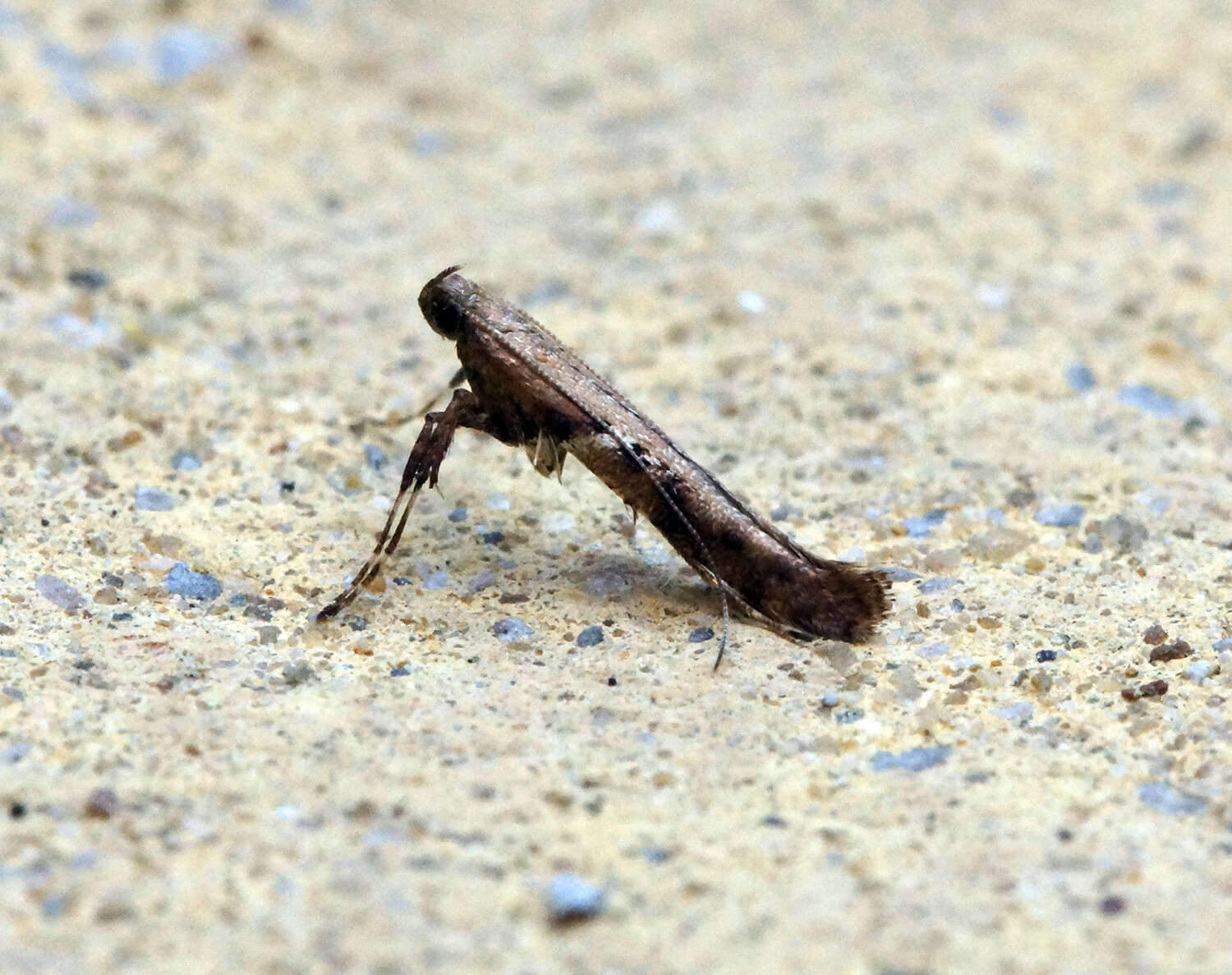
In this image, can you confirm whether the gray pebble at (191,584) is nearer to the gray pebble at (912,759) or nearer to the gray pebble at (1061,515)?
the gray pebble at (912,759)

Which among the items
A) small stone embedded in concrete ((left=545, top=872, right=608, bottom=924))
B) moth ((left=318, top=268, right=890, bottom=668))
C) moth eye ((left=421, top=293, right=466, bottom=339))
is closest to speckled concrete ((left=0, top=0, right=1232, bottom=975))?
small stone embedded in concrete ((left=545, top=872, right=608, bottom=924))

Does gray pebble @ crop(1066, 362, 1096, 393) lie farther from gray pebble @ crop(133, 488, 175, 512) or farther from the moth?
gray pebble @ crop(133, 488, 175, 512)

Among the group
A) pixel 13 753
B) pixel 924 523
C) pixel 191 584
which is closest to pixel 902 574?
pixel 924 523

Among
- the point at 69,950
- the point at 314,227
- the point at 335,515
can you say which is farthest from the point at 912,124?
the point at 69,950

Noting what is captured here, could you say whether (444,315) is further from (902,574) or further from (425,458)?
(902,574)

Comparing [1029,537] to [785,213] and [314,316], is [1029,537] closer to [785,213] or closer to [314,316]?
[785,213]

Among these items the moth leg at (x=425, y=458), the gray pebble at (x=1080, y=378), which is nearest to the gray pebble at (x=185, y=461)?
the moth leg at (x=425, y=458)

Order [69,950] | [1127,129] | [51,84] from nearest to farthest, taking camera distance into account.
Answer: [69,950] < [51,84] < [1127,129]
